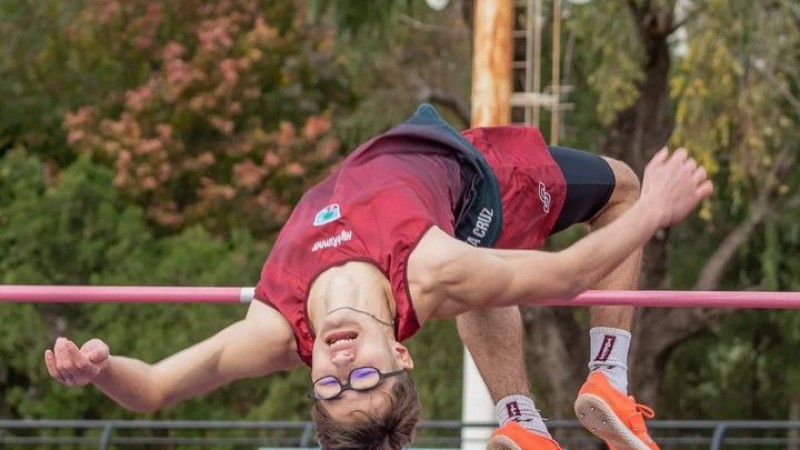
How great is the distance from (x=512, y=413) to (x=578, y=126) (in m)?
10.9

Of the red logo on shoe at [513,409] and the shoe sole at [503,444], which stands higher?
the red logo on shoe at [513,409]

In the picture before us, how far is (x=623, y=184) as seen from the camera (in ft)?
21.4

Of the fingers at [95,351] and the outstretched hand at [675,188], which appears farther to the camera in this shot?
the outstretched hand at [675,188]

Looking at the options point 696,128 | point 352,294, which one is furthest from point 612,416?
point 696,128

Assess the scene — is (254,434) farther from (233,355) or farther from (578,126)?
(233,355)

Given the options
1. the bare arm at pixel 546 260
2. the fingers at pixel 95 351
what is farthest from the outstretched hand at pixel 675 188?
the fingers at pixel 95 351

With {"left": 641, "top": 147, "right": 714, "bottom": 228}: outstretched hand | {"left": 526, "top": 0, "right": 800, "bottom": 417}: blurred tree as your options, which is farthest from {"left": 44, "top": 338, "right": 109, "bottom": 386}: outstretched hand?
{"left": 526, "top": 0, "right": 800, "bottom": 417}: blurred tree

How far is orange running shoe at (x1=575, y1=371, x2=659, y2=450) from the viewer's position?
633 centimetres

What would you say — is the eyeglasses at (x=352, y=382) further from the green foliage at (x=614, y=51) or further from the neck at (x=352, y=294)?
the green foliage at (x=614, y=51)

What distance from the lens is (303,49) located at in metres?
18.2

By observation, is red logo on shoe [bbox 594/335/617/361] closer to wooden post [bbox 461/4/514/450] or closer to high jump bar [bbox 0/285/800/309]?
high jump bar [bbox 0/285/800/309]

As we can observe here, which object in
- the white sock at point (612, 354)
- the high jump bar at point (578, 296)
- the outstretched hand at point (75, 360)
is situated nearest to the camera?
the outstretched hand at point (75, 360)

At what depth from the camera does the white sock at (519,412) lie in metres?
6.44

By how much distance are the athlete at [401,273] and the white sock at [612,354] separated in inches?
2.6
